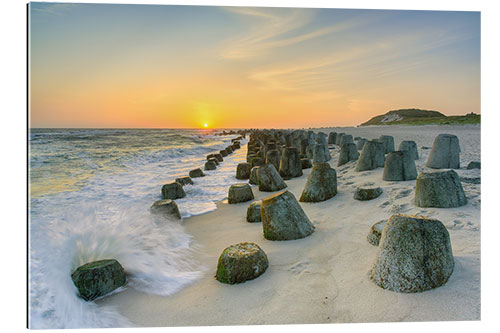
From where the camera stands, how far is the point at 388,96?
13.4 feet

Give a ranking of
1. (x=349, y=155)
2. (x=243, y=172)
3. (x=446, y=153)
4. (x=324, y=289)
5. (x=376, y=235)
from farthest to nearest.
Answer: (x=243, y=172), (x=349, y=155), (x=446, y=153), (x=376, y=235), (x=324, y=289)

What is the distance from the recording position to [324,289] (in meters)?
2.33

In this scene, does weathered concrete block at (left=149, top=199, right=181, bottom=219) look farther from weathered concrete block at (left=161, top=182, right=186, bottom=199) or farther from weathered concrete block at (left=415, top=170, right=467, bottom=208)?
weathered concrete block at (left=415, top=170, right=467, bottom=208)

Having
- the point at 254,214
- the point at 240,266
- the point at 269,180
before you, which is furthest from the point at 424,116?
the point at 240,266

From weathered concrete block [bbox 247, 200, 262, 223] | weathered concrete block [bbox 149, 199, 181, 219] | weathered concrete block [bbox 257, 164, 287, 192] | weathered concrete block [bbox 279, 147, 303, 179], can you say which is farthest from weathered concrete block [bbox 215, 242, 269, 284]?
weathered concrete block [bbox 279, 147, 303, 179]

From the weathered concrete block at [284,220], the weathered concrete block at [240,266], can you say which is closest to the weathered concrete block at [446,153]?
the weathered concrete block at [284,220]

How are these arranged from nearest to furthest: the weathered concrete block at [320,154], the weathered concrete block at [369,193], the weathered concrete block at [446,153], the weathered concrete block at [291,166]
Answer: the weathered concrete block at [369,193] < the weathered concrete block at [446,153] < the weathered concrete block at [291,166] < the weathered concrete block at [320,154]

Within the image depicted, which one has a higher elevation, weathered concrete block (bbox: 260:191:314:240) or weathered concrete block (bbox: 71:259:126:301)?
weathered concrete block (bbox: 260:191:314:240)

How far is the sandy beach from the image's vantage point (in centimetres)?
201

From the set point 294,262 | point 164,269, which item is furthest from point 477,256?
point 164,269

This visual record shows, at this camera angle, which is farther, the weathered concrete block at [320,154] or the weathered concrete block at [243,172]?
the weathered concrete block at [320,154]

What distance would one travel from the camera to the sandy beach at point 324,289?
6.58ft

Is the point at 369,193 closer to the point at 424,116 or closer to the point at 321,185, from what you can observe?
the point at 321,185

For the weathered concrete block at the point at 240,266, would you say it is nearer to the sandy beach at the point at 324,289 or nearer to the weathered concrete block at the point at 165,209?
the sandy beach at the point at 324,289
